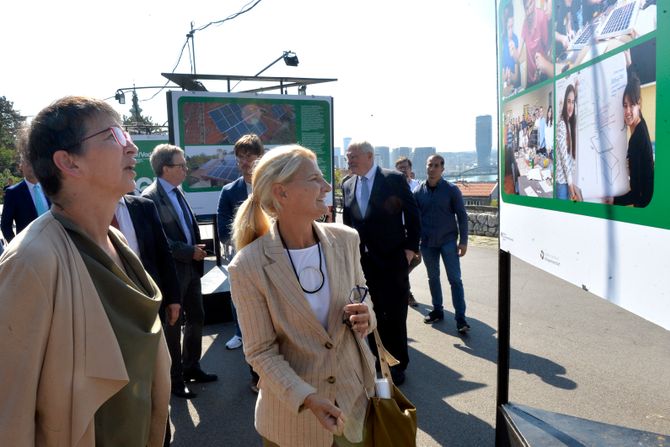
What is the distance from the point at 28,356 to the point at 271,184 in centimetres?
106

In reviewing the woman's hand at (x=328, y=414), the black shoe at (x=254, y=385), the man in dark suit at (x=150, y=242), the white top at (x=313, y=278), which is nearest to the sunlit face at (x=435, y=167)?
the black shoe at (x=254, y=385)

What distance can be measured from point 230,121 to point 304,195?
460 cm

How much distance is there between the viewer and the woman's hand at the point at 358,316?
1.76 meters

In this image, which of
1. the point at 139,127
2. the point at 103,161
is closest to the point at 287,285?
the point at 103,161

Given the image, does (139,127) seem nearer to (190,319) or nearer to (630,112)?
(190,319)

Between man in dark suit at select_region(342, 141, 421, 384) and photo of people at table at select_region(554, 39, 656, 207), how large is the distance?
2.12 m

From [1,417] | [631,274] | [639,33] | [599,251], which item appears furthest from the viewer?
[599,251]

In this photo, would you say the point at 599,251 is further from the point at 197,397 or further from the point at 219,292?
the point at 219,292

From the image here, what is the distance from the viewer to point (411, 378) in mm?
3996

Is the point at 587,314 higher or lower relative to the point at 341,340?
lower

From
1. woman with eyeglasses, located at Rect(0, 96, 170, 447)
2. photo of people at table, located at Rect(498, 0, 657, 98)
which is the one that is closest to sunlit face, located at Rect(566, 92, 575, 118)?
photo of people at table, located at Rect(498, 0, 657, 98)

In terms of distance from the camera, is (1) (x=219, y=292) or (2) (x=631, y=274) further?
(1) (x=219, y=292)

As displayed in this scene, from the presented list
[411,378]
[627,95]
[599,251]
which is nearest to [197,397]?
[411,378]

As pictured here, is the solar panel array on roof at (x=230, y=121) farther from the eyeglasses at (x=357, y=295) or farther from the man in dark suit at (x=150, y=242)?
the eyeglasses at (x=357, y=295)
